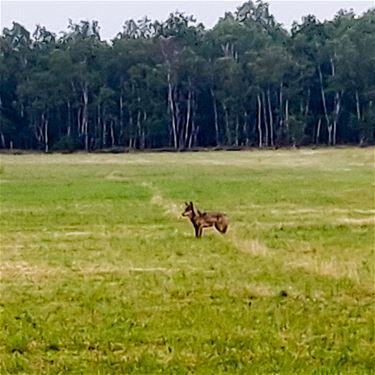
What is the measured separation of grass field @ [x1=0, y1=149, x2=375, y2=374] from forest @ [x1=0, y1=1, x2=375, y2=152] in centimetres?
6536

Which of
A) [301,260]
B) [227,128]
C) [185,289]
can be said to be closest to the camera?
[185,289]

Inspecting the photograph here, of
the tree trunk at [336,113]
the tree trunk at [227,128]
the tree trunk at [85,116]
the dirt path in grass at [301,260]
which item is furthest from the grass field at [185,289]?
the tree trunk at [85,116]

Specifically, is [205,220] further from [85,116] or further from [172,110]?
[85,116]

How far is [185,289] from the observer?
13.9 metres

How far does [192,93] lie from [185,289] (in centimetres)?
8719

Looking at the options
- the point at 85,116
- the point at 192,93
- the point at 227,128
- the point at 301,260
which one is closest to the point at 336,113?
the point at 227,128

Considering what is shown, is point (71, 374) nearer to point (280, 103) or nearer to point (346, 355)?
point (346, 355)

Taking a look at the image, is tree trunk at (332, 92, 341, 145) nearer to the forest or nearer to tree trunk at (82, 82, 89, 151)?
the forest

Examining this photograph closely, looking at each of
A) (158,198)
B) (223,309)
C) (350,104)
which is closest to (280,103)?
(350,104)

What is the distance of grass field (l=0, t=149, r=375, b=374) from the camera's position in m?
9.88

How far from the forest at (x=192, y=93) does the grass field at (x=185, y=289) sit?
65.4 meters

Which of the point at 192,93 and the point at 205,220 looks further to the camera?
the point at 192,93

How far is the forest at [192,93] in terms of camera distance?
96.8 meters

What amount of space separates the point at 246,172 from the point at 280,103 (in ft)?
154
